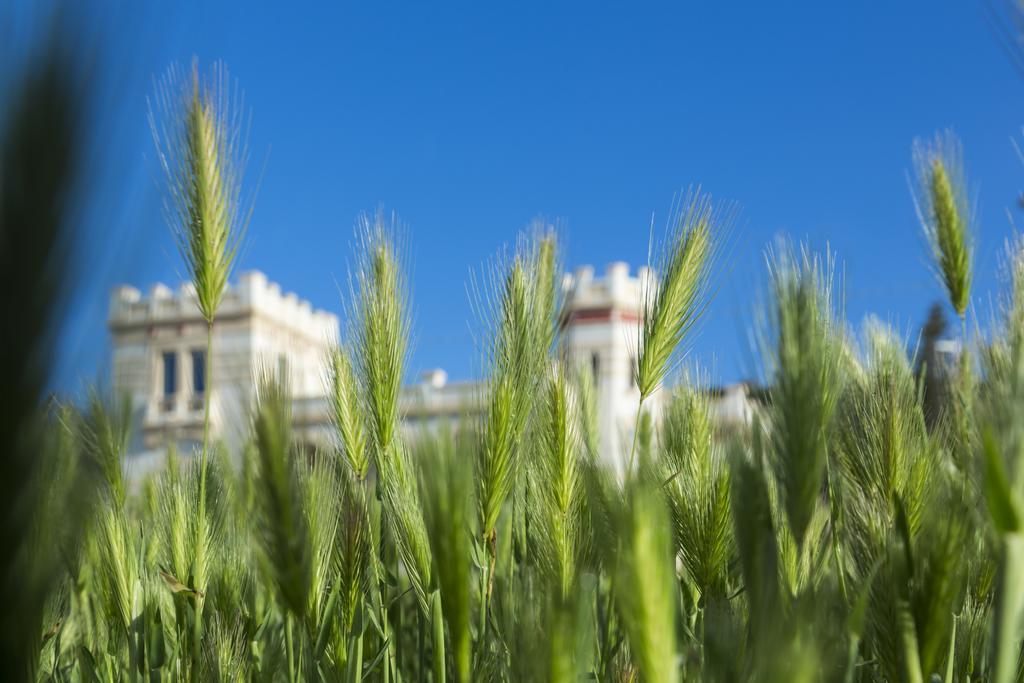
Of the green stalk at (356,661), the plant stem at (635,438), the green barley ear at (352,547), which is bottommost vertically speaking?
the green stalk at (356,661)

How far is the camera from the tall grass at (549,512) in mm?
763

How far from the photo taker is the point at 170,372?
37875 millimetres

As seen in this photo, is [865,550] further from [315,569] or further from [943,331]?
[943,331]

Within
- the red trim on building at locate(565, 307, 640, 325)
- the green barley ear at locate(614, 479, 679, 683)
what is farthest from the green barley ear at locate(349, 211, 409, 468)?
the red trim on building at locate(565, 307, 640, 325)

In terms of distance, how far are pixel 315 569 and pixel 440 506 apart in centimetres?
42

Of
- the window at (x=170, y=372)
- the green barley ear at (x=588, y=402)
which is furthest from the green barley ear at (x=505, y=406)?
the window at (x=170, y=372)

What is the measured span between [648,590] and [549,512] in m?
0.63

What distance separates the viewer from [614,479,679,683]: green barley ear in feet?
2.25

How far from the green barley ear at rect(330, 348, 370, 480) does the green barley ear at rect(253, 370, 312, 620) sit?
0.60 meters

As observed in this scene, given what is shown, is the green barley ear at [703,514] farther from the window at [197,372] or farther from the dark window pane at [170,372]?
the dark window pane at [170,372]

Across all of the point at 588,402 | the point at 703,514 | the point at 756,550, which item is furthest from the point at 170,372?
the point at 756,550

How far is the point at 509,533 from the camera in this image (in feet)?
6.29

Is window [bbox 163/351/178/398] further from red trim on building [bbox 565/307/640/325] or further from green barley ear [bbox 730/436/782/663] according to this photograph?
green barley ear [bbox 730/436/782/663]

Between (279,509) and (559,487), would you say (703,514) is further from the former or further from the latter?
(279,509)
